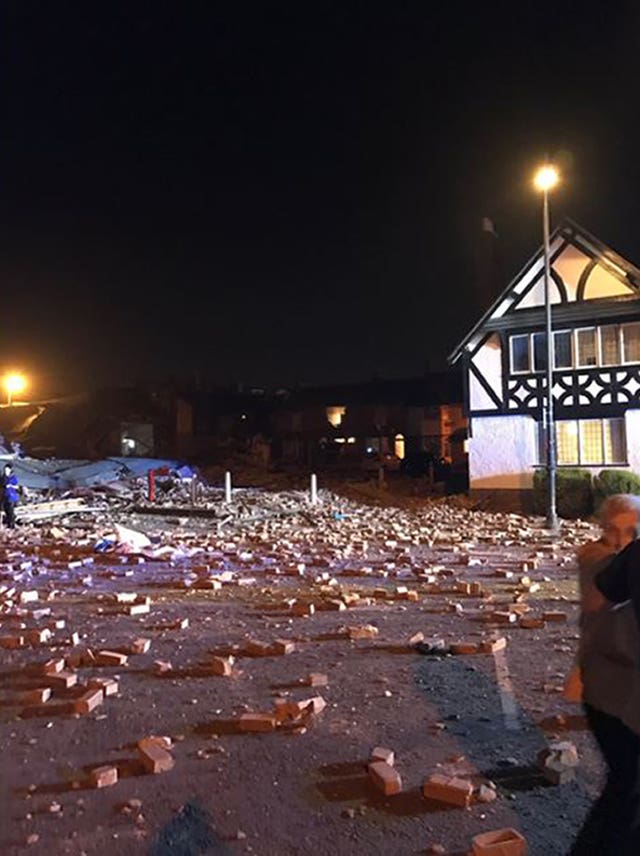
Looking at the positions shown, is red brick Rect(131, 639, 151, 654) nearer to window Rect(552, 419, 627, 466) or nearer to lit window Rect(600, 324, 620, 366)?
window Rect(552, 419, 627, 466)

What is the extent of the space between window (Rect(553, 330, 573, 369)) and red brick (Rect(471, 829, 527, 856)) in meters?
22.6

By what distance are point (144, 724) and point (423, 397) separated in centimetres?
5442

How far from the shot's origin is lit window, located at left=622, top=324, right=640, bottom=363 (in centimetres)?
2293

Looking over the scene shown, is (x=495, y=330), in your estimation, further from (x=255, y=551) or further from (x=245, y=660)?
(x=245, y=660)

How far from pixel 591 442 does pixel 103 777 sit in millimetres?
22033

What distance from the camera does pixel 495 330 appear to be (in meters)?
25.6

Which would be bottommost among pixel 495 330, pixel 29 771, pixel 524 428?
Result: pixel 29 771

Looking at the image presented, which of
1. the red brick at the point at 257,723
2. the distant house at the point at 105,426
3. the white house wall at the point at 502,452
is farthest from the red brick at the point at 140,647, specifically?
the distant house at the point at 105,426

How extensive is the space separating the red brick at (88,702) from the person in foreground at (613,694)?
3676 mm

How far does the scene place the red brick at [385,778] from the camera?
4.15m

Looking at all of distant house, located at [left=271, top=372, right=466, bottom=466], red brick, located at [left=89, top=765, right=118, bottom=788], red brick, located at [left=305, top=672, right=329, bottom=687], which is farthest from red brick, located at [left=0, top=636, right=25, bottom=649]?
distant house, located at [left=271, top=372, right=466, bottom=466]

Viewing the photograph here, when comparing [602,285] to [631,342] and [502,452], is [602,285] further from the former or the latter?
[502,452]

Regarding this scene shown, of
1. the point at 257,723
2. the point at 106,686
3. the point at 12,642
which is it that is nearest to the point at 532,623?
the point at 257,723

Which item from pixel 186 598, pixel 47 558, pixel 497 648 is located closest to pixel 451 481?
pixel 47 558
